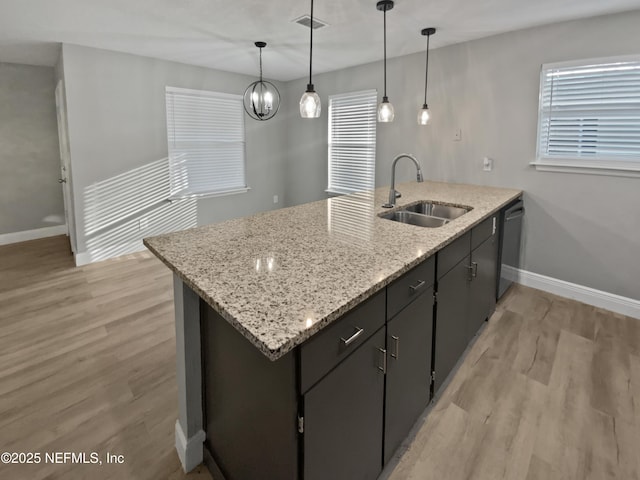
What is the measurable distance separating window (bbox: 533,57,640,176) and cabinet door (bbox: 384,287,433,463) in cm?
227

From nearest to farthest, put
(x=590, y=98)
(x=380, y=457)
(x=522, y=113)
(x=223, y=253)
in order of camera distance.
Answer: (x=380, y=457), (x=223, y=253), (x=590, y=98), (x=522, y=113)

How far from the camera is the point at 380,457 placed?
1.45 meters

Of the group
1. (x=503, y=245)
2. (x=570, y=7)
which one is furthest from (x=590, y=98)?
(x=503, y=245)

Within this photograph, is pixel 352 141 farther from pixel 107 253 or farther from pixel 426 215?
pixel 107 253

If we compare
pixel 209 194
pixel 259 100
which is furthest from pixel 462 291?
pixel 209 194

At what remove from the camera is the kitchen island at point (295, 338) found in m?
1.04

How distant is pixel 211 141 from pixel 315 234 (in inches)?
148

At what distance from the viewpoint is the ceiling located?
2650mm

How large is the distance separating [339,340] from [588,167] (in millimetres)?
2941

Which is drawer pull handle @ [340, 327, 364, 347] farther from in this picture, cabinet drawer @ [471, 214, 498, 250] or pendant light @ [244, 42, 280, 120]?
pendant light @ [244, 42, 280, 120]

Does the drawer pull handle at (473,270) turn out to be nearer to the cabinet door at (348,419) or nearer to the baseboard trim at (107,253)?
the cabinet door at (348,419)

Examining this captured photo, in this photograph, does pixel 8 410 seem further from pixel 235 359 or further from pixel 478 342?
pixel 478 342

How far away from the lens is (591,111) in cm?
290

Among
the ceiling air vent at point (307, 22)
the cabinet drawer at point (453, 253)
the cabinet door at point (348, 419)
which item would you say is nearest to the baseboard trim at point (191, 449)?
the cabinet door at point (348, 419)
